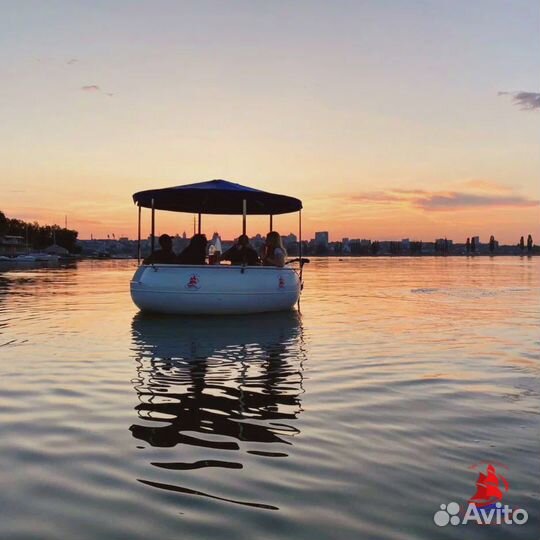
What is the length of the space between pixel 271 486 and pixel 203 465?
2.23 feet

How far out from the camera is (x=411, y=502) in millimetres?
4070

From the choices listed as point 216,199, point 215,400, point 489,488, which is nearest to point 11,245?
point 216,199

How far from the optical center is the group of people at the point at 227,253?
15.9 metres

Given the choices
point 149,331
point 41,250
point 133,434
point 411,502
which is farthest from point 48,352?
point 41,250

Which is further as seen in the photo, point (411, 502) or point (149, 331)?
point (149, 331)

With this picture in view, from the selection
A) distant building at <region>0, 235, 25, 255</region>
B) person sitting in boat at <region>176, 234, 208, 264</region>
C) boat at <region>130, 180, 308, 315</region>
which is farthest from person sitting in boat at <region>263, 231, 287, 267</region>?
distant building at <region>0, 235, 25, 255</region>

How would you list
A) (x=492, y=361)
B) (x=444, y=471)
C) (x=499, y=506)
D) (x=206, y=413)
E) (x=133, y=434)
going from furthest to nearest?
(x=492, y=361) < (x=206, y=413) < (x=133, y=434) < (x=444, y=471) < (x=499, y=506)

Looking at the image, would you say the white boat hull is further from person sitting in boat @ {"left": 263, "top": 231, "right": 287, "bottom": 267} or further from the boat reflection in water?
the boat reflection in water

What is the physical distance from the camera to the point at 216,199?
19.3 m

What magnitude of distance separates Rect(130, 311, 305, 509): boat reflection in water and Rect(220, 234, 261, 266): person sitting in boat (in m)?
A: 3.56

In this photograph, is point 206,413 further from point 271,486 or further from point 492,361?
point 492,361

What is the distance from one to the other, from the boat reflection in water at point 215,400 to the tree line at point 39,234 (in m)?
158

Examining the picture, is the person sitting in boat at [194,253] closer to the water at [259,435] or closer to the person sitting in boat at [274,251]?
the person sitting in boat at [274,251]

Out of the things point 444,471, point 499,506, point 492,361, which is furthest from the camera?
point 492,361
